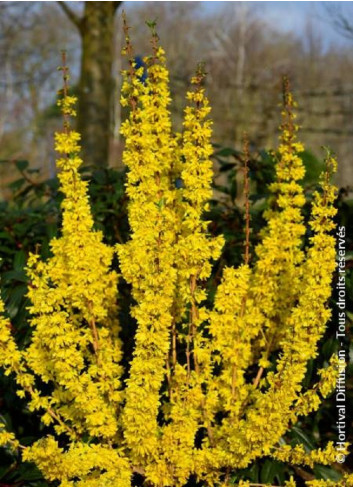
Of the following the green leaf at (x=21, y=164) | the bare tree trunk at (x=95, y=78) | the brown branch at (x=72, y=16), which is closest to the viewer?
the green leaf at (x=21, y=164)

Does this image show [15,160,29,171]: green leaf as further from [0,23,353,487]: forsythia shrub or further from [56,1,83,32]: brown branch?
[56,1,83,32]: brown branch

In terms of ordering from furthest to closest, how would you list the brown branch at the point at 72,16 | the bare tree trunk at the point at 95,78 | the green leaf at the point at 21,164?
the brown branch at the point at 72,16 → the bare tree trunk at the point at 95,78 → the green leaf at the point at 21,164

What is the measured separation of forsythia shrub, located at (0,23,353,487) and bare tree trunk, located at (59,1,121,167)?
586 cm

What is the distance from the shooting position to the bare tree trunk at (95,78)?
7.95 m

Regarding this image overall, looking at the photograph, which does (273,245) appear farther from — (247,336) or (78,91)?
(78,91)

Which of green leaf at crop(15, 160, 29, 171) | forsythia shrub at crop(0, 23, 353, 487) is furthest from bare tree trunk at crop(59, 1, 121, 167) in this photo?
forsythia shrub at crop(0, 23, 353, 487)

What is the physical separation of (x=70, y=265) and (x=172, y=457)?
0.71m

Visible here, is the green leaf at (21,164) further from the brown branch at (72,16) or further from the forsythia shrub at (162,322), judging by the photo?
the brown branch at (72,16)

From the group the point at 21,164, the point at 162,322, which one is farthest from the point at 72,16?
the point at 162,322

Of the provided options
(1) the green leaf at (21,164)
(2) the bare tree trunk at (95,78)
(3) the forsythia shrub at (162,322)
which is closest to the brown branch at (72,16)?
(2) the bare tree trunk at (95,78)

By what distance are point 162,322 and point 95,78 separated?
680 centimetres

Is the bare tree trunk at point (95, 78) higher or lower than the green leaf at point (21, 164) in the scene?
higher

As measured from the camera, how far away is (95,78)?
8.16 meters

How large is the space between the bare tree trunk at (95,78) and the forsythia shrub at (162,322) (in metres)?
5.86
